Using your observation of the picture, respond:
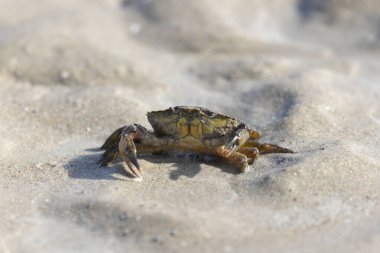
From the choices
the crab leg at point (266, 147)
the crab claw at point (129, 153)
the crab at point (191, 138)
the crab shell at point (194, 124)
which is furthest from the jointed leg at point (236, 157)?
the crab claw at point (129, 153)

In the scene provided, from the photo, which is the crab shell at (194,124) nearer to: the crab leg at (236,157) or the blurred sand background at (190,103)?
the crab leg at (236,157)

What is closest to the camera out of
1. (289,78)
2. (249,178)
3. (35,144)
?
(249,178)

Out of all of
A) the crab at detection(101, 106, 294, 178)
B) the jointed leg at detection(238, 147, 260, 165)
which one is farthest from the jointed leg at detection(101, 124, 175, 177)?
the jointed leg at detection(238, 147, 260, 165)

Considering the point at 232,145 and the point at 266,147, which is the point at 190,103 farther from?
the point at 232,145

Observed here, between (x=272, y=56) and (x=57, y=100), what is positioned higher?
(x=272, y=56)

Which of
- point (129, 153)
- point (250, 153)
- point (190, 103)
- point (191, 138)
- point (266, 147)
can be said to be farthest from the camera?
point (190, 103)

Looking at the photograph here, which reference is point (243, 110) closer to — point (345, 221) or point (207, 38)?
point (207, 38)

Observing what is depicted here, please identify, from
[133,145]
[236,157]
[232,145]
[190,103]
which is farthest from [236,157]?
[190,103]

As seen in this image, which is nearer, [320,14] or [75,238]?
[75,238]

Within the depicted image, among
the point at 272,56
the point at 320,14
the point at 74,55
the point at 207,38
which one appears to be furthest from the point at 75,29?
the point at 320,14
